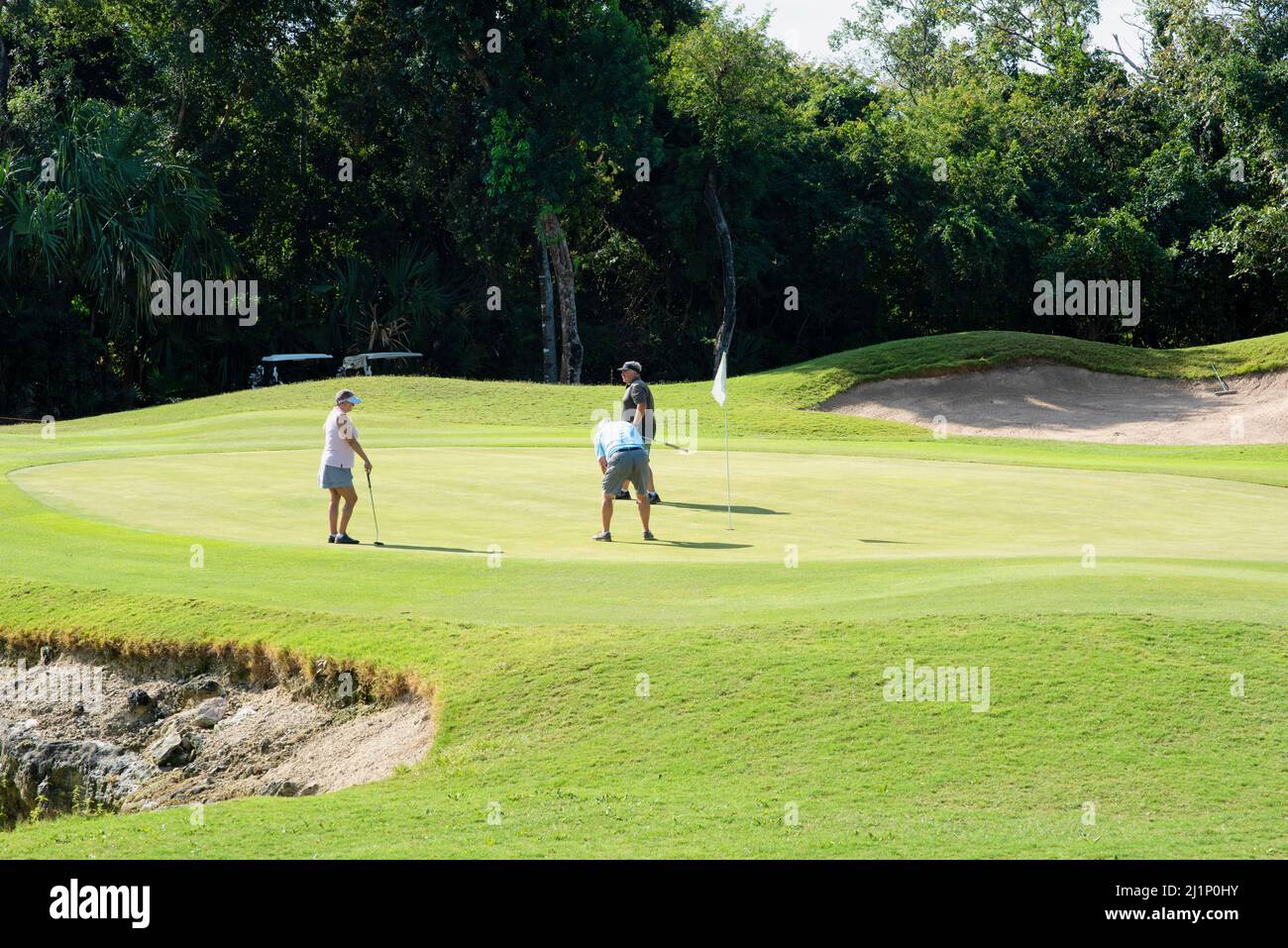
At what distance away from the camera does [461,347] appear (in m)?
58.4

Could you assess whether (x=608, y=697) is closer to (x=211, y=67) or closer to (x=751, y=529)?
(x=751, y=529)

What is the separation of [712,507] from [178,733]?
9.90 m

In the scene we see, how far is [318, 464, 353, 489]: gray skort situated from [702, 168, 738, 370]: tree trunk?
39702mm

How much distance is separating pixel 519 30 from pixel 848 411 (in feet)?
63.8

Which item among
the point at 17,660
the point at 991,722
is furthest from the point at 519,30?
the point at 991,722

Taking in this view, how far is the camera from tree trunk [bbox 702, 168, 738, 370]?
189 ft

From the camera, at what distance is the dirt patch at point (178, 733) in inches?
484

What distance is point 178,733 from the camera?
13.4 metres

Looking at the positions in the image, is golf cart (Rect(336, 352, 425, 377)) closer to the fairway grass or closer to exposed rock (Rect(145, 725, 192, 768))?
the fairway grass

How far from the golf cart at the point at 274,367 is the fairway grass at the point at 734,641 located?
91.5 feet
